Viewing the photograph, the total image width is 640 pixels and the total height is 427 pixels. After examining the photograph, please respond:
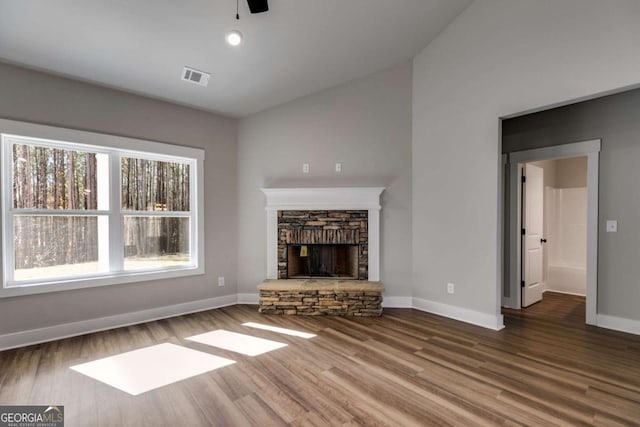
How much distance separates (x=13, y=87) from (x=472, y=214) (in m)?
4.84

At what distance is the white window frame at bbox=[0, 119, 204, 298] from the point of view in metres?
2.90

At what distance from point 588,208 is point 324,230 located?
316cm

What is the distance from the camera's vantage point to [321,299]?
3.88 meters

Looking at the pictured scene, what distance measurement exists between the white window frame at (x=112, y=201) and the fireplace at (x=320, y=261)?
127cm

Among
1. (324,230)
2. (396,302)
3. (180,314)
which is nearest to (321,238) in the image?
(324,230)

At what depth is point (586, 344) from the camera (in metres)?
2.96

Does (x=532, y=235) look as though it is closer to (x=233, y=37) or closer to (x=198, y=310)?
(x=233, y=37)

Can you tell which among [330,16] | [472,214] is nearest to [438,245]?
[472,214]

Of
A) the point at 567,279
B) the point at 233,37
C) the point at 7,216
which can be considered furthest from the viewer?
the point at 567,279

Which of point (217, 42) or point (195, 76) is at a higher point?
point (217, 42)

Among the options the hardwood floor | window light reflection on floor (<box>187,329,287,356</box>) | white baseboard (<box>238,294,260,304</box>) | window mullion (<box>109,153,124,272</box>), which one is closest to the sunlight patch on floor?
the hardwood floor

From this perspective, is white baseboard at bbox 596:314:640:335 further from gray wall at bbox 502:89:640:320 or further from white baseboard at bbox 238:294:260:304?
white baseboard at bbox 238:294:260:304

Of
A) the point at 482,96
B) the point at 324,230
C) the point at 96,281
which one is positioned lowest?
the point at 96,281

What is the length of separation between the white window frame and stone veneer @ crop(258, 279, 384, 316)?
107 cm
